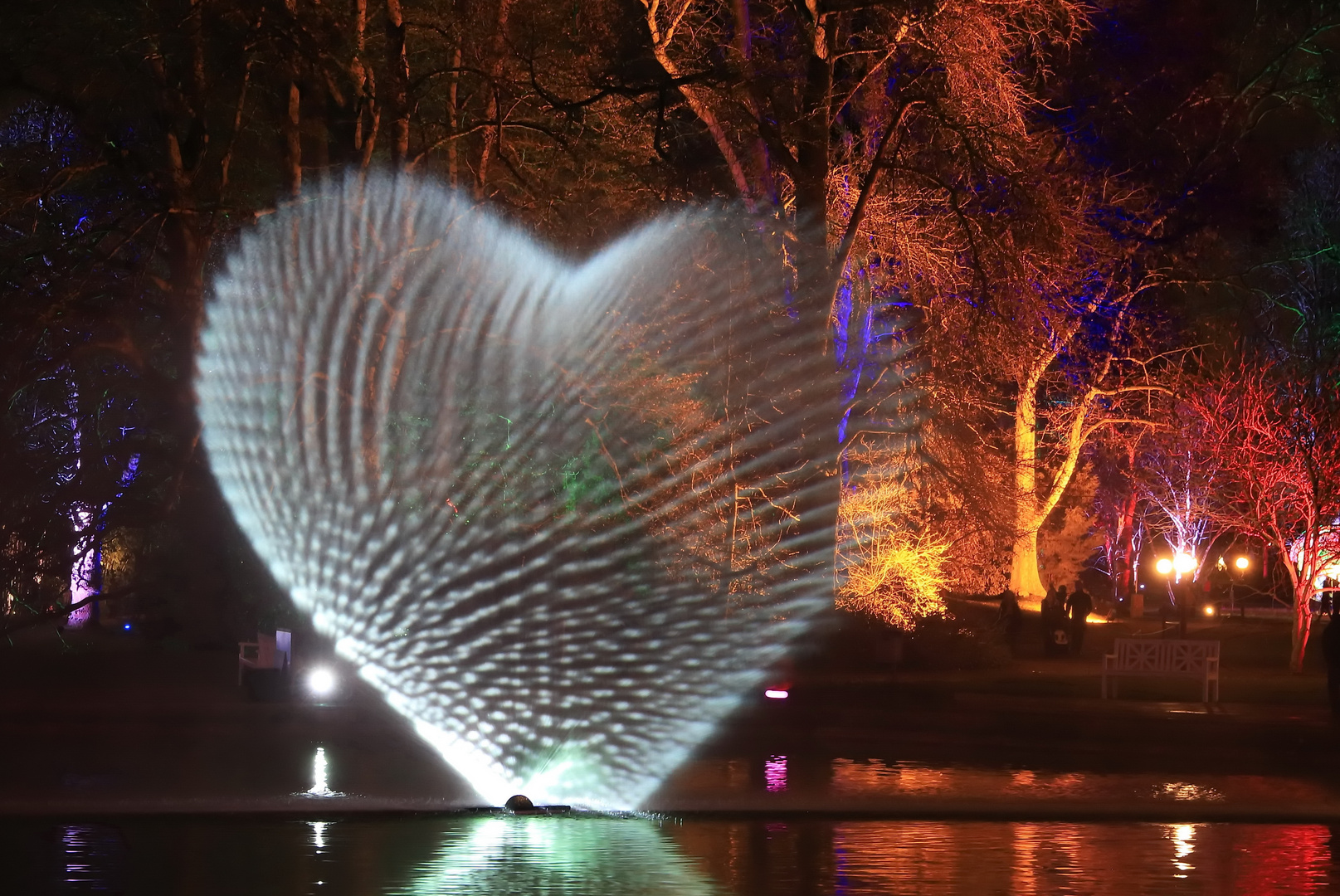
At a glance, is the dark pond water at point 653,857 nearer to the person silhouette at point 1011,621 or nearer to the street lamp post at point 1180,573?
the person silhouette at point 1011,621

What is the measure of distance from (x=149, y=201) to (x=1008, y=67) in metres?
10.7

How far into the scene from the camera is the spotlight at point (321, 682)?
1697cm

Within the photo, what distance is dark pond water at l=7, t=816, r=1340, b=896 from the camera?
7.86 m

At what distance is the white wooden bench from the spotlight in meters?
9.29

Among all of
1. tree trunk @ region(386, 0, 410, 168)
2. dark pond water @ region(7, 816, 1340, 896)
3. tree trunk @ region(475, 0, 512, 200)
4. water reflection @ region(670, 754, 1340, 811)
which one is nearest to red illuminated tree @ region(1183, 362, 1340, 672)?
water reflection @ region(670, 754, 1340, 811)

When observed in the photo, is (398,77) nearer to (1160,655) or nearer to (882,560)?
(882,560)

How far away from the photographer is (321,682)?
1703 centimetres

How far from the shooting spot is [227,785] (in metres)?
11.4

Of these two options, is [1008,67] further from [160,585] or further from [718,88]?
[160,585]

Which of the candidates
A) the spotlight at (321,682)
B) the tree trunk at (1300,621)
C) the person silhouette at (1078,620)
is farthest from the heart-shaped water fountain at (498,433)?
the person silhouette at (1078,620)

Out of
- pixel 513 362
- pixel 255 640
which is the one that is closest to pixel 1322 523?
pixel 513 362

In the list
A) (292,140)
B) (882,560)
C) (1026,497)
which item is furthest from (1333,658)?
(292,140)

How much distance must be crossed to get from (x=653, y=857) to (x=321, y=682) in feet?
30.0

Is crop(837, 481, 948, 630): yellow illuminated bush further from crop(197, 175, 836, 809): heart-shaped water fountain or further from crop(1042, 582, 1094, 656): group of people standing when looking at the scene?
A: crop(197, 175, 836, 809): heart-shaped water fountain
